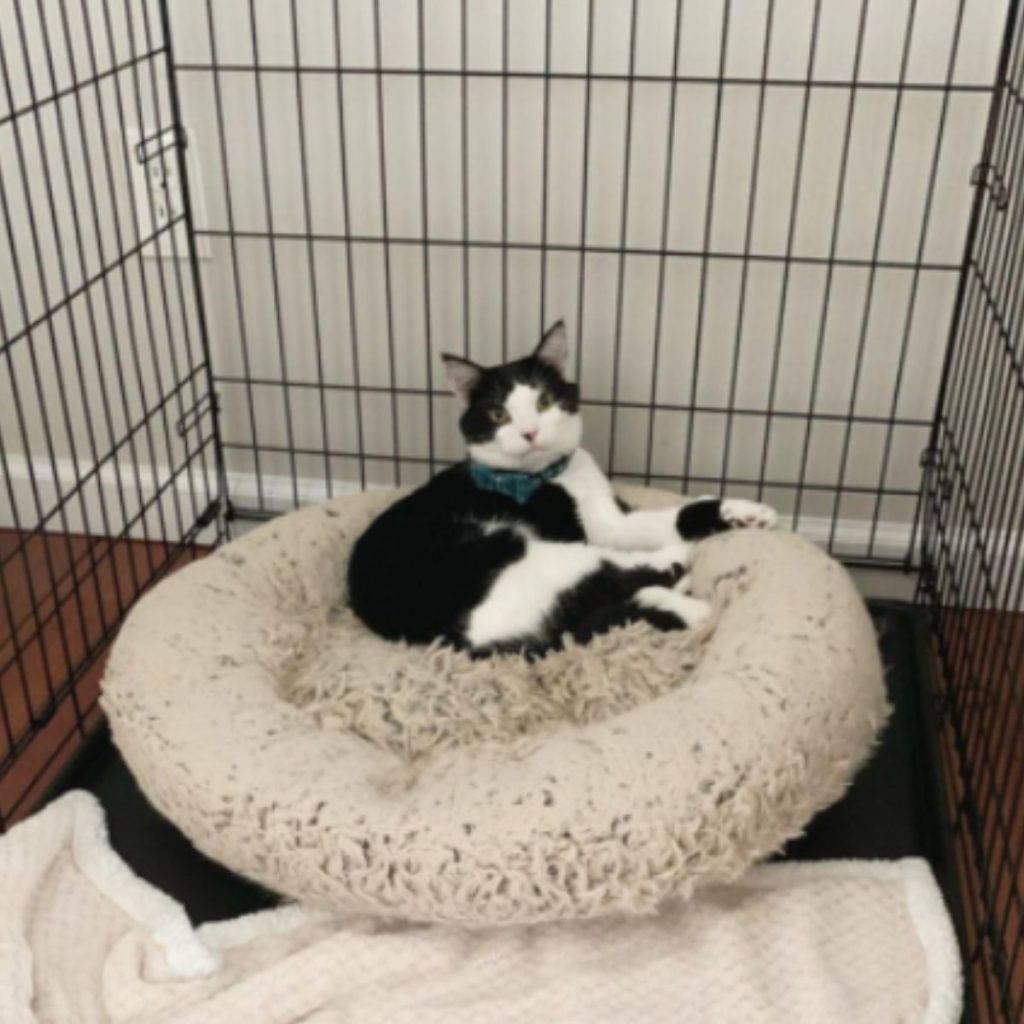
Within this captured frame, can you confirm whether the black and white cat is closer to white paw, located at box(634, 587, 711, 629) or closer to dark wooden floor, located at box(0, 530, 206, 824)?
white paw, located at box(634, 587, 711, 629)

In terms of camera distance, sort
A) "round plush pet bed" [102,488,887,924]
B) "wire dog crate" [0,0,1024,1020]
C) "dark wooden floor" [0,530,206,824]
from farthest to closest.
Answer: "wire dog crate" [0,0,1024,1020] < "dark wooden floor" [0,530,206,824] < "round plush pet bed" [102,488,887,924]

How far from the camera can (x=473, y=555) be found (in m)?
1.63

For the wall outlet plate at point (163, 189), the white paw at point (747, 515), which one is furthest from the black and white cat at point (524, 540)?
the wall outlet plate at point (163, 189)

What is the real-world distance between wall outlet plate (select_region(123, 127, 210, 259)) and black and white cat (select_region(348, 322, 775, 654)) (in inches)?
21.6

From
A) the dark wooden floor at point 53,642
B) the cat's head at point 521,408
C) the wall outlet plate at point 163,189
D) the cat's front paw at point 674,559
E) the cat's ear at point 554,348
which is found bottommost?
the dark wooden floor at point 53,642

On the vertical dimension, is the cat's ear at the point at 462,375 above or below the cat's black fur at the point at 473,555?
above

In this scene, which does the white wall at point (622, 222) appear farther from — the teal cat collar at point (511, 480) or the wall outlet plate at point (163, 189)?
the teal cat collar at point (511, 480)

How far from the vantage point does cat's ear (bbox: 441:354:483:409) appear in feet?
5.64

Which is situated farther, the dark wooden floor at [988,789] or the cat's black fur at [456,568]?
the cat's black fur at [456,568]

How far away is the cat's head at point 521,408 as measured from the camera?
5.52ft

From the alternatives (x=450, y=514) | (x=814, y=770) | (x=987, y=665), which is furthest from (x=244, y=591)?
(x=987, y=665)

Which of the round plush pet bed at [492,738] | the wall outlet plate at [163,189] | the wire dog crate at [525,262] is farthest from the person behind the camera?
the wall outlet plate at [163,189]

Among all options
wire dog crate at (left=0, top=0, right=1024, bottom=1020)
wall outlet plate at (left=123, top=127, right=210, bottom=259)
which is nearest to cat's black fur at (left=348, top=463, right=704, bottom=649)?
wire dog crate at (left=0, top=0, right=1024, bottom=1020)

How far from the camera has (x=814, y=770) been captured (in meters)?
1.36
